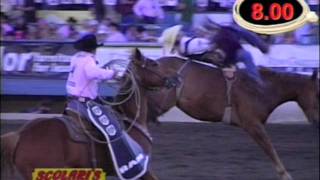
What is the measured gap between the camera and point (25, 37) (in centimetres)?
1334

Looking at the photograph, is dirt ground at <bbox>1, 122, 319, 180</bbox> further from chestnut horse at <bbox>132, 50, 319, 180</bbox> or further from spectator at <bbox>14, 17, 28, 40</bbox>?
spectator at <bbox>14, 17, 28, 40</bbox>

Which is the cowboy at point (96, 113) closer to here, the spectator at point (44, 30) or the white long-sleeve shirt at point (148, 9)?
the white long-sleeve shirt at point (148, 9)

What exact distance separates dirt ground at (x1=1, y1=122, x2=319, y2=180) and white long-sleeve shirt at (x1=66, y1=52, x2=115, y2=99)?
2.21m

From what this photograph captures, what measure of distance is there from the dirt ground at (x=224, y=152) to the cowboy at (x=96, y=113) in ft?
6.47

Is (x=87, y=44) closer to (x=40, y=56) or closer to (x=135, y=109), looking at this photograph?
(x=135, y=109)

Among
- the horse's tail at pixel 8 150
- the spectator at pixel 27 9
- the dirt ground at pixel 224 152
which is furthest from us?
the spectator at pixel 27 9

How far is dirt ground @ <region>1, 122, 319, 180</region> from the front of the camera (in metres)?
8.60

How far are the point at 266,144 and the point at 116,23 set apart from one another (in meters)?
5.38

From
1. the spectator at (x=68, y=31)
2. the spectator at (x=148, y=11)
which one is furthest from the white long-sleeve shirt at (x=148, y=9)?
the spectator at (x=68, y=31)

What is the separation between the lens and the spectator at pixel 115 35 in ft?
42.8

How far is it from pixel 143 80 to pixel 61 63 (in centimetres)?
667

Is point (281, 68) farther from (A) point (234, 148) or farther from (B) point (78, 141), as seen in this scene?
(B) point (78, 141)

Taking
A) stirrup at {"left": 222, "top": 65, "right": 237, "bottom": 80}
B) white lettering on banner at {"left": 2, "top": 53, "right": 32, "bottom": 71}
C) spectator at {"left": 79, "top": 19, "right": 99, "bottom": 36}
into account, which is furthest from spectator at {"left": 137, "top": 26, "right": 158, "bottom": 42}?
stirrup at {"left": 222, "top": 65, "right": 237, "bottom": 80}

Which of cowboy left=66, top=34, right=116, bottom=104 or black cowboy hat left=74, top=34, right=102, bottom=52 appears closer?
cowboy left=66, top=34, right=116, bottom=104
